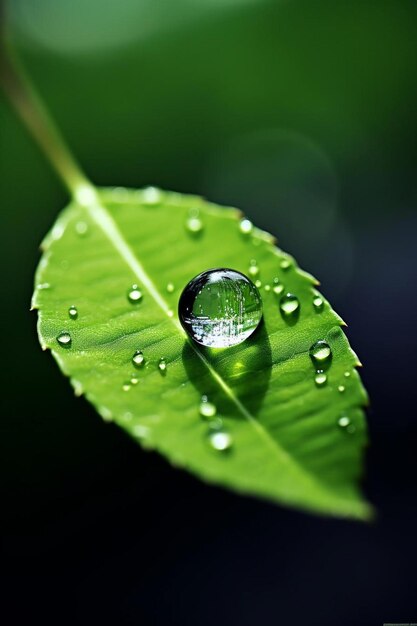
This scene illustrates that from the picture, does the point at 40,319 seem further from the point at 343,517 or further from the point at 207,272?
the point at 343,517

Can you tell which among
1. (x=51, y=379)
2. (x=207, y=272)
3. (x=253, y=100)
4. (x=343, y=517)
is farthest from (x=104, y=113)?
(x=343, y=517)

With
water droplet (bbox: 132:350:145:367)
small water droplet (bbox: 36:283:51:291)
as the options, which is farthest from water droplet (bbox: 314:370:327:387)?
small water droplet (bbox: 36:283:51:291)

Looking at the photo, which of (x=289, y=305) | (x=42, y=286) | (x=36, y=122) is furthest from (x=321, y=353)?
(x=36, y=122)

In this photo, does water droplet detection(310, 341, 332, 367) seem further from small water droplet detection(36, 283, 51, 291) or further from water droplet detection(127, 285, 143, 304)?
small water droplet detection(36, 283, 51, 291)

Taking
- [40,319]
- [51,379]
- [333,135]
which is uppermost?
[40,319]

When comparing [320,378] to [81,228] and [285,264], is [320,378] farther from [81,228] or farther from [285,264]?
[81,228]
